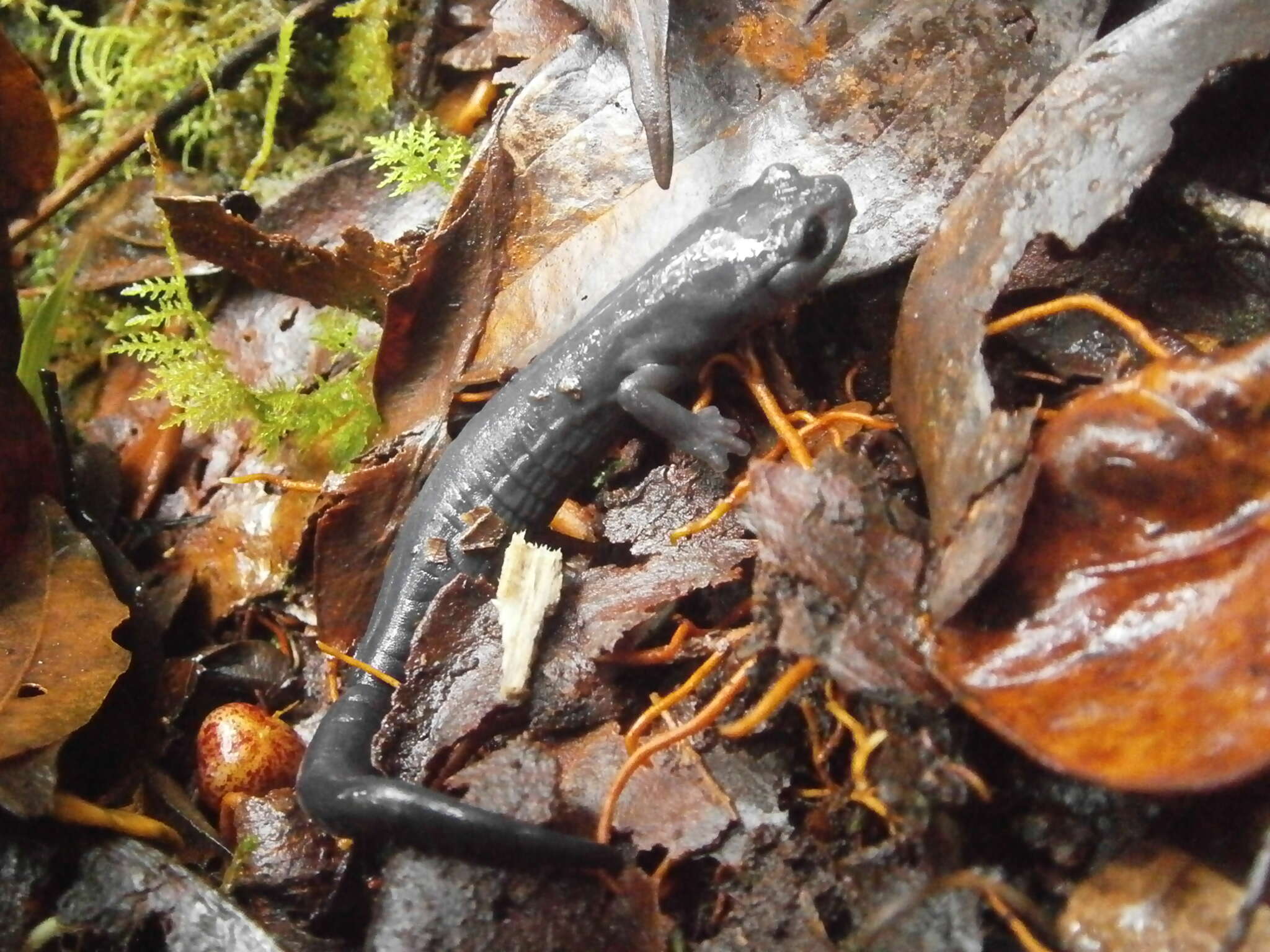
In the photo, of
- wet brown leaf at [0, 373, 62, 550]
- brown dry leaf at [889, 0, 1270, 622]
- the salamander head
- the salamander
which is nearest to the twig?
wet brown leaf at [0, 373, 62, 550]

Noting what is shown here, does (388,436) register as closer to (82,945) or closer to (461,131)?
(461,131)

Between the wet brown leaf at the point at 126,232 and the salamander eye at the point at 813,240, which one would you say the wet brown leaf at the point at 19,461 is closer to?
the wet brown leaf at the point at 126,232

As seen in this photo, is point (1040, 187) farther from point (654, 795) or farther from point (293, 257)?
point (293, 257)

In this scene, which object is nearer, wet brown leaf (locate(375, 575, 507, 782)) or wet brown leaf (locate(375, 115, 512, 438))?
wet brown leaf (locate(375, 575, 507, 782))

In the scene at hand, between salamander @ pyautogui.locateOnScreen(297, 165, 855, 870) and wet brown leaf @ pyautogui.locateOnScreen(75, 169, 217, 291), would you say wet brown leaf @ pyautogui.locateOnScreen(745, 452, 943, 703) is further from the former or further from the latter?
wet brown leaf @ pyautogui.locateOnScreen(75, 169, 217, 291)

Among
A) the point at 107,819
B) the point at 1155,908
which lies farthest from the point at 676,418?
the point at 107,819

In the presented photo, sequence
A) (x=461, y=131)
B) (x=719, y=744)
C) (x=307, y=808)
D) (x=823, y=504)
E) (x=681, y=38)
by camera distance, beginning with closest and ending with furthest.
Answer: (x=823, y=504)
(x=719, y=744)
(x=307, y=808)
(x=681, y=38)
(x=461, y=131)

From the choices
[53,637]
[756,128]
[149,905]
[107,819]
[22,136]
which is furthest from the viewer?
[22,136]

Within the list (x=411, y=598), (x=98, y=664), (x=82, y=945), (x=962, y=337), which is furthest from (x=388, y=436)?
(x=962, y=337)
